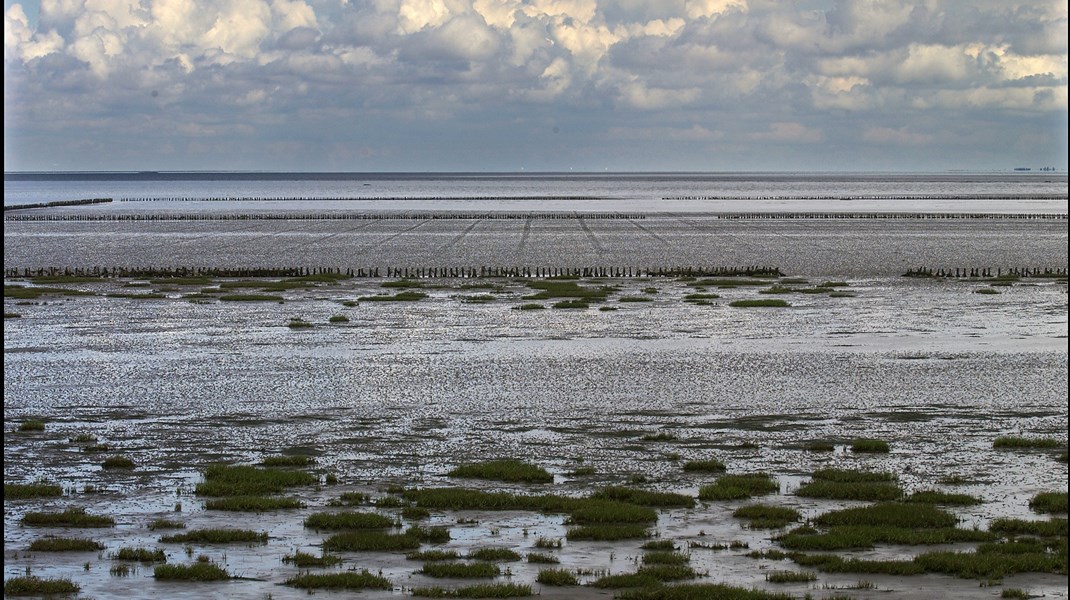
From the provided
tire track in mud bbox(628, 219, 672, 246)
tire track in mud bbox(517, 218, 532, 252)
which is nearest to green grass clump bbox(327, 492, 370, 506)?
tire track in mud bbox(517, 218, 532, 252)

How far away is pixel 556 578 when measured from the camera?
63.4ft

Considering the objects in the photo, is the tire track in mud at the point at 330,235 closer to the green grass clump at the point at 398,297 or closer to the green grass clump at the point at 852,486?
the green grass clump at the point at 398,297

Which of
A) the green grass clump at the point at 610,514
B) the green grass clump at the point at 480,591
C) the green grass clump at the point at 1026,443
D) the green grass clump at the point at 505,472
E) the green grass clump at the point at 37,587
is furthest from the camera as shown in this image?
the green grass clump at the point at 1026,443

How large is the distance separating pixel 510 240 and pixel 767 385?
94.2 m

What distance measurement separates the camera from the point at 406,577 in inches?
781

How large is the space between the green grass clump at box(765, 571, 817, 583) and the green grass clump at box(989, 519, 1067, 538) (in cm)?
475

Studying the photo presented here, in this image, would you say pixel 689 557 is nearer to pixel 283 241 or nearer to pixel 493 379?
pixel 493 379

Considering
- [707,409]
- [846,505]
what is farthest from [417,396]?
[846,505]

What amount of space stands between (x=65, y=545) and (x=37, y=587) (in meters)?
2.69

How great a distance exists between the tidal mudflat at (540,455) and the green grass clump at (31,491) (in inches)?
3.3

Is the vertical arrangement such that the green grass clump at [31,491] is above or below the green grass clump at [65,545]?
above

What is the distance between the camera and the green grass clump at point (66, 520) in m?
23.1

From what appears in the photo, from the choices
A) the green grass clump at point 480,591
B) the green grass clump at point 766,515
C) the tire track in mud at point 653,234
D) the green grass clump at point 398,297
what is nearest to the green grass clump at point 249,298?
the green grass clump at point 398,297

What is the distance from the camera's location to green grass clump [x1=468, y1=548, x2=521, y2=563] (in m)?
20.8
